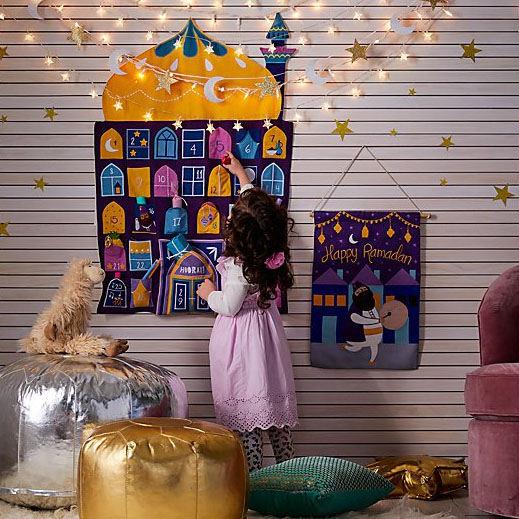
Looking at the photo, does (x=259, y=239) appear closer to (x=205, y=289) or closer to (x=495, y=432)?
(x=205, y=289)

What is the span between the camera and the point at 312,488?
253cm

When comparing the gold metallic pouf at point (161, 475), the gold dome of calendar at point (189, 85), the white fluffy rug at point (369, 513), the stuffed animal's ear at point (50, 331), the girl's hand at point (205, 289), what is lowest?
the white fluffy rug at point (369, 513)

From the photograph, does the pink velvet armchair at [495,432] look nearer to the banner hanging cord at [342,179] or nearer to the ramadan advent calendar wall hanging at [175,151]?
the banner hanging cord at [342,179]

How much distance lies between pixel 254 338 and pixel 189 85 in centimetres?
131

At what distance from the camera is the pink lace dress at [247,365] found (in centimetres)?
313

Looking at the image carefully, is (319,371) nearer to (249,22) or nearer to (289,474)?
(289,474)

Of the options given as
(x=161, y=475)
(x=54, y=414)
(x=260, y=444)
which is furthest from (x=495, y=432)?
(x=54, y=414)

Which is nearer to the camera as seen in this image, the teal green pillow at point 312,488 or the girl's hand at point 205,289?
the teal green pillow at point 312,488

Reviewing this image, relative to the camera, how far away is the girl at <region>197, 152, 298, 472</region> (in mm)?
3145

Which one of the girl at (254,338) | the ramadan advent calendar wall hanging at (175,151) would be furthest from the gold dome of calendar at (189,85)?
the girl at (254,338)

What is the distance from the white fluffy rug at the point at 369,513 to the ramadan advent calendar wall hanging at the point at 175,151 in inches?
44.1

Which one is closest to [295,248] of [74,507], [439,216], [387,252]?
[387,252]

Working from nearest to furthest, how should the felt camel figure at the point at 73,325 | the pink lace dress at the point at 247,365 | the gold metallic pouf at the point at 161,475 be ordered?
the gold metallic pouf at the point at 161,475 → the felt camel figure at the point at 73,325 → the pink lace dress at the point at 247,365

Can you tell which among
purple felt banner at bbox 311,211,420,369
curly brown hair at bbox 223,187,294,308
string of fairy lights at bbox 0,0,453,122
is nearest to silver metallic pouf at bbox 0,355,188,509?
curly brown hair at bbox 223,187,294,308
